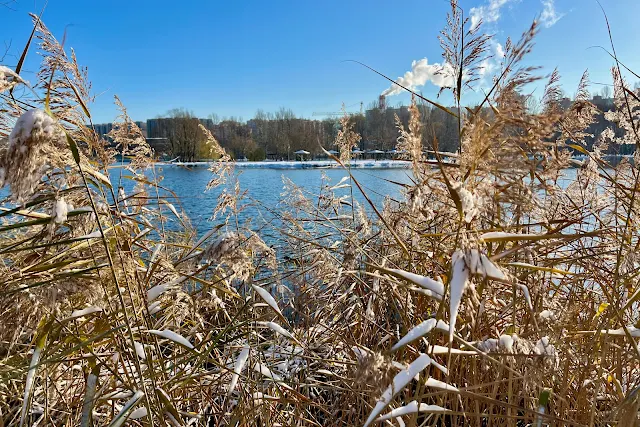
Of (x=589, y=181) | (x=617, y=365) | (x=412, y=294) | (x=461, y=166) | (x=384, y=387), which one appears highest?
(x=461, y=166)

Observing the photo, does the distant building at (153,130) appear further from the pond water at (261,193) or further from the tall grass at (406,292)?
the tall grass at (406,292)

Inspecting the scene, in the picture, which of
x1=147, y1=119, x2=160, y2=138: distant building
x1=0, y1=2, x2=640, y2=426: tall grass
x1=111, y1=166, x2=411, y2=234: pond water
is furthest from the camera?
x1=147, y1=119, x2=160, y2=138: distant building

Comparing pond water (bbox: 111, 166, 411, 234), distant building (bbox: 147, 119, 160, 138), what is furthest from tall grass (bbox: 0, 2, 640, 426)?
distant building (bbox: 147, 119, 160, 138)

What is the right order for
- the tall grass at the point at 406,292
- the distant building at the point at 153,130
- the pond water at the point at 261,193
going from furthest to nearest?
the distant building at the point at 153,130
the pond water at the point at 261,193
the tall grass at the point at 406,292

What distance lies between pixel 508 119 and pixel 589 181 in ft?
7.39

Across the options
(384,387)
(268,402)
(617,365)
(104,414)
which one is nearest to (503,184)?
(384,387)

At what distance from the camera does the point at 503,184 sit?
816 mm

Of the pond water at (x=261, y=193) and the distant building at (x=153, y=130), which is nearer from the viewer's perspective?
the pond water at (x=261, y=193)

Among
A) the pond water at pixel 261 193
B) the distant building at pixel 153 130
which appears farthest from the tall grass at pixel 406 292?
the distant building at pixel 153 130

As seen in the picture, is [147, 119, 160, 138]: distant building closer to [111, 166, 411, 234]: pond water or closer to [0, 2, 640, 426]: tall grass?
[111, 166, 411, 234]: pond water

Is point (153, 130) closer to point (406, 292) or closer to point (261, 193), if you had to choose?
point (261, 193)

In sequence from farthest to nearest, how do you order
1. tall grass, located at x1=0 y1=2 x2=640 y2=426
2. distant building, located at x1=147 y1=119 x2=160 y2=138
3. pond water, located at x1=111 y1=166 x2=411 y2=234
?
distant building, located at x1=147 y1=119 x2=160 y2=138, pond water, located at x1=111 y1=166 x2=411 y2=234, tall grass, located at x1=0 y1=2 x2=640 y2=426

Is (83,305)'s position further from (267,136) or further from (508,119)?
(267,136)

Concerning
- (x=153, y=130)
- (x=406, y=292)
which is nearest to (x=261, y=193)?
(x=406, y=292)
